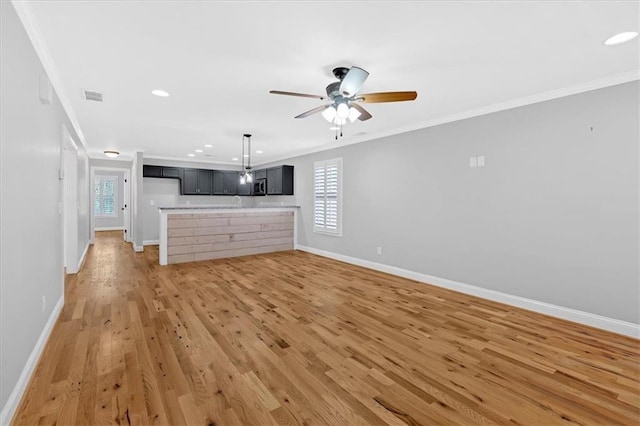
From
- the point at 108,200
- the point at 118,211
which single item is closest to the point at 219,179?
the point at 118,211

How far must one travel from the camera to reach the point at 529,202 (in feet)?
11.6

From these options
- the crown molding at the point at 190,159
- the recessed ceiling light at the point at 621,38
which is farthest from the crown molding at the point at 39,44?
the crown molding at the point at 190,159

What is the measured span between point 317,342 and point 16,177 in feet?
8.26

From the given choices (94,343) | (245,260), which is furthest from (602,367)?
(245,260)

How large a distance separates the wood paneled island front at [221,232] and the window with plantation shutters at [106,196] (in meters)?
7.28

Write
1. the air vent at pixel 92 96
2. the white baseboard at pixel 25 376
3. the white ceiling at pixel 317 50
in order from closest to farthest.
→ the white baseboard at pixel 25 376
the white ceiling at pixel 317 50
the air vent at pixel 92 96

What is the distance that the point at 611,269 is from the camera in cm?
299

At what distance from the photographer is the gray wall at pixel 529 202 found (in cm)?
295

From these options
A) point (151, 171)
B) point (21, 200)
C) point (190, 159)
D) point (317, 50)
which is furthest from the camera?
point (190, 159)

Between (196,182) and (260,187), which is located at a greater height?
(196,182)

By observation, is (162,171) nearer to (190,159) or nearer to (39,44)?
(190,159)

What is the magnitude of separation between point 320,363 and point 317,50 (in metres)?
2.57

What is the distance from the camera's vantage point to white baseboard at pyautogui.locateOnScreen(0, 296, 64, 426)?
1.62 meters

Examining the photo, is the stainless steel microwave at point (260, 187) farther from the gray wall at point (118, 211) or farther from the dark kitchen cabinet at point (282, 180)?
the gray wall at point (118, 211)
